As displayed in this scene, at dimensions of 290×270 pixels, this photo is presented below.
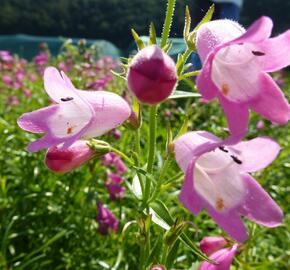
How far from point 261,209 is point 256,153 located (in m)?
0.13

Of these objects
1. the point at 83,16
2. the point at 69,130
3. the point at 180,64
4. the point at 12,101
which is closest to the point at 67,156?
the point at 69,130

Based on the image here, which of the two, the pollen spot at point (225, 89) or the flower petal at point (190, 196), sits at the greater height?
the pollen spot at point (225, 89)

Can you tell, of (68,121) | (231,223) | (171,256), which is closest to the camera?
(231,223)

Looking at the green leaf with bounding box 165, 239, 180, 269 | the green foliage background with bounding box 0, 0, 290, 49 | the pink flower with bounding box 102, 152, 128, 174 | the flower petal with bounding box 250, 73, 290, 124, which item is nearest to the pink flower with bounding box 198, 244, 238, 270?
the green leaf with bounding box 165, 239, 180, 269

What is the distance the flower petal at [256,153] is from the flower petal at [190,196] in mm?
194

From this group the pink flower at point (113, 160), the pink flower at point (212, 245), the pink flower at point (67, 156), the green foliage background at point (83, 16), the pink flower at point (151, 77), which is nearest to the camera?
the pink flower at point (151, 77)

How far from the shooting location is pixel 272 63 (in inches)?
42.0

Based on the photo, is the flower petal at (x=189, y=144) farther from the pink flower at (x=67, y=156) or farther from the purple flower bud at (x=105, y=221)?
the purple flower bud at (x=105, y=221)

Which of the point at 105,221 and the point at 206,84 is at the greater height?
the point at 206,84

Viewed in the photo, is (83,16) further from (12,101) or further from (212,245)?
(212,245)

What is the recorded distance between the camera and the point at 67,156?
1181mm

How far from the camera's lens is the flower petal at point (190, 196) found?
960 mm

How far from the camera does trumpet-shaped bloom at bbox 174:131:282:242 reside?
40.0 inches

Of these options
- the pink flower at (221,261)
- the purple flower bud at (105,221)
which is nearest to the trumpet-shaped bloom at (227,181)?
Answer: the pink flower at (221,261)
